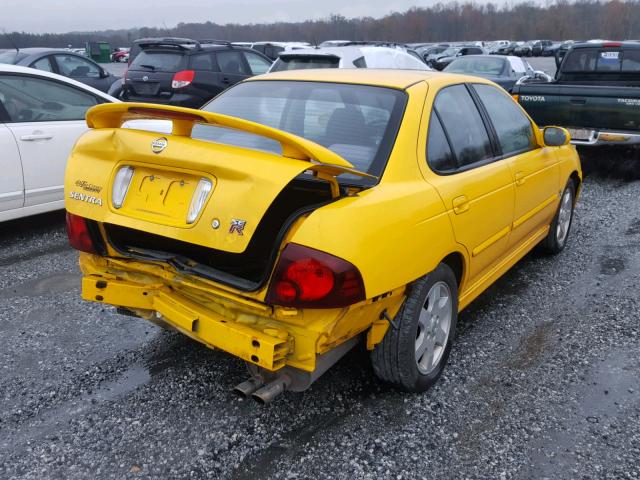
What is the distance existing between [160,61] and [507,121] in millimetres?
8090

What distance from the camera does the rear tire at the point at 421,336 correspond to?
286 cm

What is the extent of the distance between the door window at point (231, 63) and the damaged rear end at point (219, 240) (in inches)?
341

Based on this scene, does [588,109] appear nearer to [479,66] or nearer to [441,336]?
[441,336]

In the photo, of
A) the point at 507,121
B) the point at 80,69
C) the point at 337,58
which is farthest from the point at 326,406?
the point at 80,69

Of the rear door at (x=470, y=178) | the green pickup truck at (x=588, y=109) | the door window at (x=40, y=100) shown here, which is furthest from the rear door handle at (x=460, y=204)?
the green pickup truck at (x=588, y=109)

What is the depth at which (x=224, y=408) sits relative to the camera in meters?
3.06

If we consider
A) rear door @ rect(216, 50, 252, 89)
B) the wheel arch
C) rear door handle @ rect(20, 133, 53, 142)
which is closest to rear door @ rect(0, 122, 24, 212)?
rear door handle @ rect(20, 133, 53, 142)


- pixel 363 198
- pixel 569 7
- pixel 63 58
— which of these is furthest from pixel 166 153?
pixel 569 7

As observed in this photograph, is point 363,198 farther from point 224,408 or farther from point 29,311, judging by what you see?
point 29,311

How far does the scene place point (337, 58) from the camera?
9.19 m

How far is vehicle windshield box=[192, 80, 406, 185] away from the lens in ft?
9.82

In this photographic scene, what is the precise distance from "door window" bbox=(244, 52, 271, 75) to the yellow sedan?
8.42 metres

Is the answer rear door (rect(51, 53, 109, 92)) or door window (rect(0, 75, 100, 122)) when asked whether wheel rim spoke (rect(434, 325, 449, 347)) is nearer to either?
door window (rect(0, 75, 100, 122))

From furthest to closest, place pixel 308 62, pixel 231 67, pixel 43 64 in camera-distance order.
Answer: pixel 43 64
pixel 231 67
pixel 308 62
